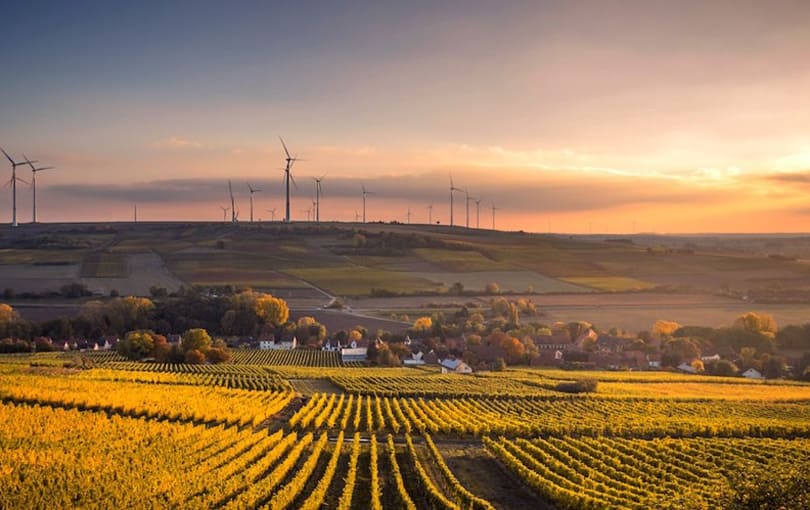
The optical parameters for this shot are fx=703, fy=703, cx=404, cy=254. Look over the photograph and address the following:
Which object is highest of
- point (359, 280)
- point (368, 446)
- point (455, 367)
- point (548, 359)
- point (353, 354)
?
point (359, 280)

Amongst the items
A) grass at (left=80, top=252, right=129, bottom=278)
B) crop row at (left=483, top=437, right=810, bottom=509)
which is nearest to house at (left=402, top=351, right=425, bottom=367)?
crop row at (left=483, top=437, right=810, bottom=509)

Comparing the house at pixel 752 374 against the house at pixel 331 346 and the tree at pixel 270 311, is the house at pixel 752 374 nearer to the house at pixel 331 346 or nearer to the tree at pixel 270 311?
the house at pixel 331 346

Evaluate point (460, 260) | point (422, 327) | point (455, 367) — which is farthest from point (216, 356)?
point (460, 260)

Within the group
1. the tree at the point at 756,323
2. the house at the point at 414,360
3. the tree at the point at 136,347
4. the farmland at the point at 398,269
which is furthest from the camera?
the farmland at the point at 398,269

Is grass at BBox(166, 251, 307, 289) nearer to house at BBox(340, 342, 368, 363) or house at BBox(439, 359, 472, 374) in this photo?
house at BBox(340, 342, 368, 363)

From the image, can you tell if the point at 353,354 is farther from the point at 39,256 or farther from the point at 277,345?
the point at 39,256

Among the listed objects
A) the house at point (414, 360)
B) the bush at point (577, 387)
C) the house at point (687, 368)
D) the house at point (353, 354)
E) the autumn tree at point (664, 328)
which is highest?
the bush at point (577, 387)

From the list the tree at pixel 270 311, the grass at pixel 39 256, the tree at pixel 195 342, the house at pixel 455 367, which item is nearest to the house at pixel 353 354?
the house at pixel 455 367
